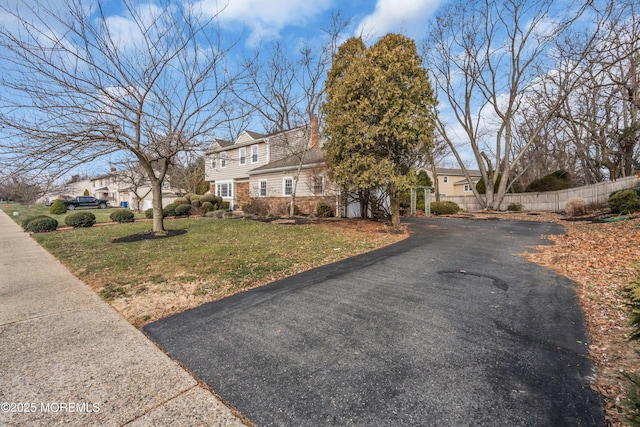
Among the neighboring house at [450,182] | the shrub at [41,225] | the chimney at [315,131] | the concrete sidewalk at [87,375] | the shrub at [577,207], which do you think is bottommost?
the concrete sidewalk at [87,375]

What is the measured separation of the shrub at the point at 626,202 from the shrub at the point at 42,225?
2330 cm

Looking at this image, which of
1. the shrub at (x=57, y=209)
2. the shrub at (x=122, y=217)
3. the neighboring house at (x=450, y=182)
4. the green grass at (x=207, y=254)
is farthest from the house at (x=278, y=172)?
the neighboring house at (x=450, y=182)

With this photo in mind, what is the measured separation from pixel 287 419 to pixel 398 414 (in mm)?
779

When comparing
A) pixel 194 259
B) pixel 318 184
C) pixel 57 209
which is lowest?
pixel 194 259

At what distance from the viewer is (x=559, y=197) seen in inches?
748

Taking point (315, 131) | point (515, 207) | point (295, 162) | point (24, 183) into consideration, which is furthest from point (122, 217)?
point (515, 207)

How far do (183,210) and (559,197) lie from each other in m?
24.6

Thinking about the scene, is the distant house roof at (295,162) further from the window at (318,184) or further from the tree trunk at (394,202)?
the tree trunk at (394,202)

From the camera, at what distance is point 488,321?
340cm

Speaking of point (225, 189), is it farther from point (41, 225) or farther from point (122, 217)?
point (41, 225)

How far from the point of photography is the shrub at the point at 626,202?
435 inches

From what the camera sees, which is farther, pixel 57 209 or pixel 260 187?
pixel 57 209

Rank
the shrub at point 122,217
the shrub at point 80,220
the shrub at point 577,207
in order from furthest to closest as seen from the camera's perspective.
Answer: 1. the shrub at point 122,217
2. the shrub at point 577,207
3. the shrub at point 80,220

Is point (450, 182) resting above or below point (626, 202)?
above
